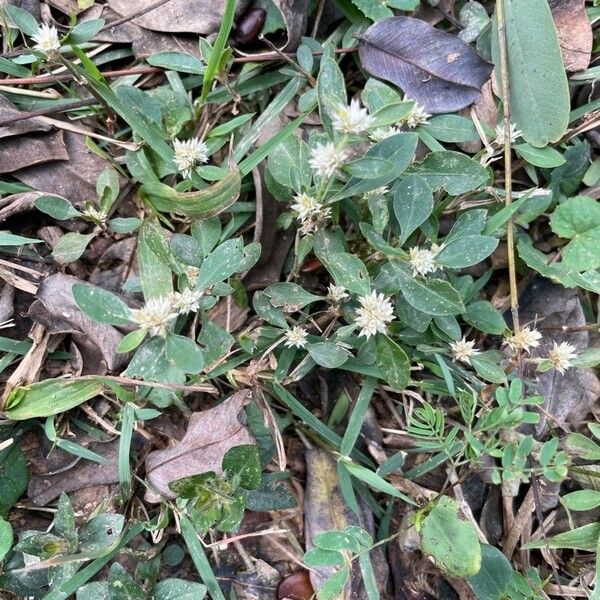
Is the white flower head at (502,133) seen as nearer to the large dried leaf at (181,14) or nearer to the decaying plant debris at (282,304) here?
the decaying plant debris at (282,304)

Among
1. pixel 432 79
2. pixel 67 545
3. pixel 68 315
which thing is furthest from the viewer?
pixel 432 79

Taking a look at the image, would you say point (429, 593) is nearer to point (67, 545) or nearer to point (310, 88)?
point (67, 545)

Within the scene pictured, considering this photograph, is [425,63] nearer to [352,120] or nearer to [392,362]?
[352,120]

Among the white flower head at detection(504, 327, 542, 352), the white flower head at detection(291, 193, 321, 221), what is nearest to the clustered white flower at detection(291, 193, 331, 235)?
the white flower head at detection(291, 193, 321, 221)

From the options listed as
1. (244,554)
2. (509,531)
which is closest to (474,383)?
(509,531)

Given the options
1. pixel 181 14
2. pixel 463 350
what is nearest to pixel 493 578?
pixel 463 350

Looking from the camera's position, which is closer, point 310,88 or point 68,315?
point 68,315
